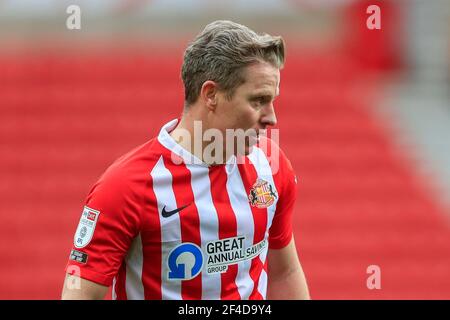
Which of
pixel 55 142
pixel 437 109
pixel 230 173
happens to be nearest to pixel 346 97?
pixel 437 109

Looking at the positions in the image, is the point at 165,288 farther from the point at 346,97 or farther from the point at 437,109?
the point at 437,109

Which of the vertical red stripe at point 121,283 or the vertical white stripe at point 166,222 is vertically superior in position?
the vertical white stripe at point 166,222

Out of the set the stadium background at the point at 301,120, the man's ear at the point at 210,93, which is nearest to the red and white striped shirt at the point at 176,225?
the man's ear at the point at 210,93

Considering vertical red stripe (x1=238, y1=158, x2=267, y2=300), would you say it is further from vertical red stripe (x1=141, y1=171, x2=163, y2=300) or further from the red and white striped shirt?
vertical red stripe (x1=141, y1=171, x2=163, y2=300)

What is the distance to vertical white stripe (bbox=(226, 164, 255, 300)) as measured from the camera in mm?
2459

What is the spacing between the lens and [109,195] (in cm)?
226

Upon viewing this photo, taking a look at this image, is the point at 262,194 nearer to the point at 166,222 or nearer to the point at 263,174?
the point at 263,174

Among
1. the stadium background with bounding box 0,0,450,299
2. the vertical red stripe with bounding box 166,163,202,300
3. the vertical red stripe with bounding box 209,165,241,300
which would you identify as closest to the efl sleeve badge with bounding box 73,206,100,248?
the vertical red stripe with bounding box 166,163,202,300

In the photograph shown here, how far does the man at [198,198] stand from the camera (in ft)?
7.47

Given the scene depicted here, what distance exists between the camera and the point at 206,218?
7.89 feet

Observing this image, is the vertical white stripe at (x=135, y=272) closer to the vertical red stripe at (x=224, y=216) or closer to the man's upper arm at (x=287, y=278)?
the vertical red stripe at (x=224, y=216)

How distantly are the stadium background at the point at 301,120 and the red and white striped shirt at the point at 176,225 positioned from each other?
328 cm

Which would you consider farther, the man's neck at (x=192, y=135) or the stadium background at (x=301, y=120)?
the stadium background at (x=301, y=120)

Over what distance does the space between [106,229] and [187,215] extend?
25 cm
